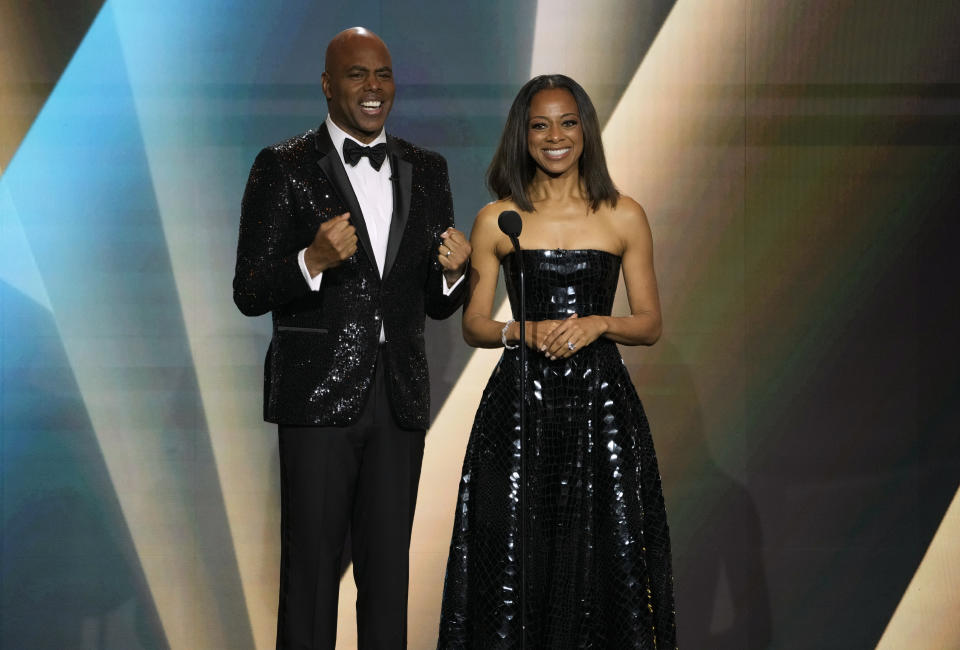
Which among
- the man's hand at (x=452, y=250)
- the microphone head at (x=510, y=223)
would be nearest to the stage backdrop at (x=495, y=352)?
the man's hand at (x=452, y=250)

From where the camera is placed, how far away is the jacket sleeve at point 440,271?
2.63 m

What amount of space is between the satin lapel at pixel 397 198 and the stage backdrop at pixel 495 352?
0.95 metres

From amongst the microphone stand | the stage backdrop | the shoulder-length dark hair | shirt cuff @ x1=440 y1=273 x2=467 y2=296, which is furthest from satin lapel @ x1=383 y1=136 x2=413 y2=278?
the stage backdrop

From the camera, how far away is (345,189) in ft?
8.50

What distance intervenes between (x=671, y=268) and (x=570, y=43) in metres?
0.81

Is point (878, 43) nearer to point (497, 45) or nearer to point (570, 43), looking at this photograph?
point (570, 43)

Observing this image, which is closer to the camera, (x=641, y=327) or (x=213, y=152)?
(x=641, y=327)

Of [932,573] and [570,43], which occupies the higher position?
[570,43]

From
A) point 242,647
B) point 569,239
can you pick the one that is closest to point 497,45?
point 569,239

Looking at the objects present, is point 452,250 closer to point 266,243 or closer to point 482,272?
point 482,272

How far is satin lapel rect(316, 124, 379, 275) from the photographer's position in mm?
2576

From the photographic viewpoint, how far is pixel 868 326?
369 centimetres

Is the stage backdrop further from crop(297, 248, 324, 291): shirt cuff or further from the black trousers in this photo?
crop(297, 248, 324, 291): shirt cuff

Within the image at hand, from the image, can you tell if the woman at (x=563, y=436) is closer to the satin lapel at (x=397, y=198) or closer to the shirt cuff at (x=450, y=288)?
the shirt cuff at (x=450, y=288)
